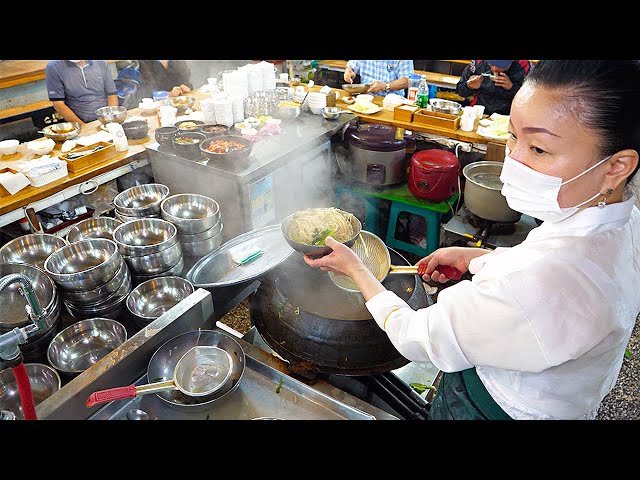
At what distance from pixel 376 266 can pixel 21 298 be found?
2.14 metres

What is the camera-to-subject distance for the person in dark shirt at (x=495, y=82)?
6.09 m

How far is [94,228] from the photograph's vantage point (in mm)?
3109

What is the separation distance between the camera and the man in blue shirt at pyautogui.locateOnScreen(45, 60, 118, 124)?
612cm

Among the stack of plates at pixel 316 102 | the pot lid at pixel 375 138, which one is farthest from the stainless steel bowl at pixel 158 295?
the stack of plates at pixel 316 102

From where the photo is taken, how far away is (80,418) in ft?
5.99

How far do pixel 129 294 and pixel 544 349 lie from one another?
2279 mm

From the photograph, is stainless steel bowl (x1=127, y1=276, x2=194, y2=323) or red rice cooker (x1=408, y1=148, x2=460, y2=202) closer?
stainless steel bowl (x1=127, y1=276, x2=194, y2=323)

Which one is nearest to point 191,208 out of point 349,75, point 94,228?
point 94,228

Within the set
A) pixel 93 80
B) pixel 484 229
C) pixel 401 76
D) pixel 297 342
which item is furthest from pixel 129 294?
pixel 401 76

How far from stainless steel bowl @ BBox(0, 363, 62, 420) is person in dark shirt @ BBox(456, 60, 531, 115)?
6.23 m

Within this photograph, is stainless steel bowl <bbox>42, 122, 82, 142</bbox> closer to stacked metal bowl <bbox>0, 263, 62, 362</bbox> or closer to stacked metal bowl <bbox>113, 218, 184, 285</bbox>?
stacked metal bowl <bbox>113, 218, 184, 285</bbox>

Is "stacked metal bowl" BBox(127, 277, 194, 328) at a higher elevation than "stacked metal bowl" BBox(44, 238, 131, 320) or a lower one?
lower

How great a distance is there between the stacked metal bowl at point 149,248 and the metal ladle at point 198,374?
2.63 feet

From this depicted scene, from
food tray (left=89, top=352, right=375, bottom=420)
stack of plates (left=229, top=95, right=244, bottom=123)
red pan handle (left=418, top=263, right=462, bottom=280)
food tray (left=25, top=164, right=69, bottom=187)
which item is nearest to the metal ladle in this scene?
food tray (left=89, top=352, right=375, bottom=420)
